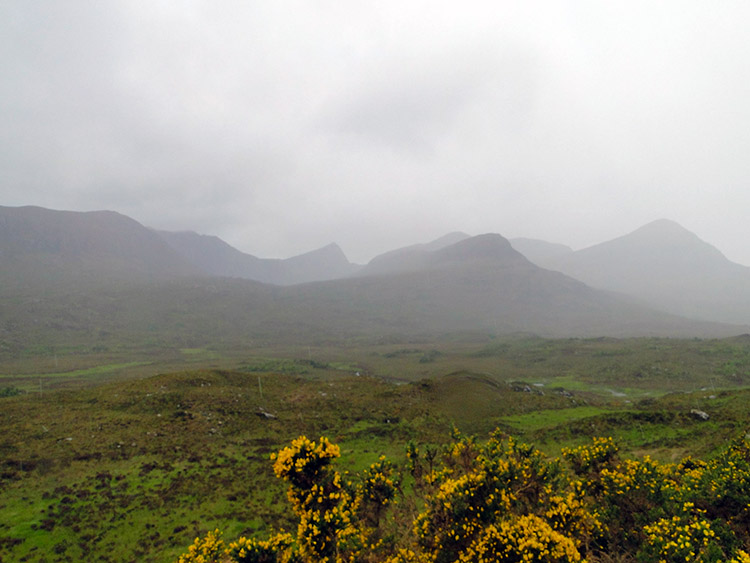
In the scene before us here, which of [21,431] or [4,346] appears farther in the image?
[4,346]

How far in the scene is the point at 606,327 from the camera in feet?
634

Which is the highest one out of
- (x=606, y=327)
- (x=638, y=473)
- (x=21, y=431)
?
(x=638, y=473)

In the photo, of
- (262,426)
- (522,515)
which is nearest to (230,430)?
(262,426)

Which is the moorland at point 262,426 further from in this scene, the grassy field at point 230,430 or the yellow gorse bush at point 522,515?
the yellow gorse bush at point 522,515

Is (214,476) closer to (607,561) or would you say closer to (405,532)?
(405,532)

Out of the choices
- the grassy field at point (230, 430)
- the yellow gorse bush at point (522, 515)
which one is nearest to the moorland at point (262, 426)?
the grassy field at point (230, 430)

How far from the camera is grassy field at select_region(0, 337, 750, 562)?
20.5 metres

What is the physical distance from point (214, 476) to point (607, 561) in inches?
1021

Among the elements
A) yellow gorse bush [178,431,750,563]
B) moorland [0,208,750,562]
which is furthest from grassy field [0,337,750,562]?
yellow gorse bush [178,431,750,563]

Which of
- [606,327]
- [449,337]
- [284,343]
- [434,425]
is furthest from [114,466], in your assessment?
[606,327]

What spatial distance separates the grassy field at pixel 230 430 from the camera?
67.3ft

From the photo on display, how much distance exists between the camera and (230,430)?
34.8 metres

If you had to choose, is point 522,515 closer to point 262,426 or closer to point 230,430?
point 262,426

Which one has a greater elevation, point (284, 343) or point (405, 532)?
point (405, 532)
